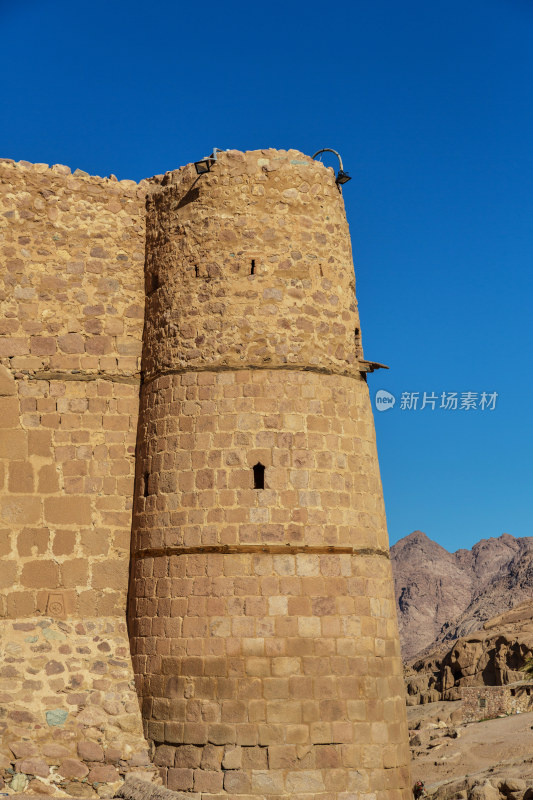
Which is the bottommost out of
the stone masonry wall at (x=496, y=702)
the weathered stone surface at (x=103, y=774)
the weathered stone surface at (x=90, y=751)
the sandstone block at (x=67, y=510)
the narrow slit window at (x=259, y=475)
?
the weathered stone surface at (x=103, y=774)

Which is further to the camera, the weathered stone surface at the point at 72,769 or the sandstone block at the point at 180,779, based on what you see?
the weathered stone surface at the point at 72,769

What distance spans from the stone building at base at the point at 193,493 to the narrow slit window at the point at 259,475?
0.03 metres

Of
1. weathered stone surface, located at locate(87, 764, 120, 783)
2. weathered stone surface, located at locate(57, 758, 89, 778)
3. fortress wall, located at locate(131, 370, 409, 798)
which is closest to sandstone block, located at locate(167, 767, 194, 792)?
fortress wall, located at locate(131, 370, 409, 798)

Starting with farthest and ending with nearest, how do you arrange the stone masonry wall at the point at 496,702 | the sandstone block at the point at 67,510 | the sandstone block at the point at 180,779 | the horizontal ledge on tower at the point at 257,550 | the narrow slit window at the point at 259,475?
the stone masonry wall at the point at 496,702 < the sandstone block at the point at 67,510 < the narrow slit window at the point at 259,475 < the horizontal ledge on tower at the point at 257,550 < the sandstone block at the point at 180,779

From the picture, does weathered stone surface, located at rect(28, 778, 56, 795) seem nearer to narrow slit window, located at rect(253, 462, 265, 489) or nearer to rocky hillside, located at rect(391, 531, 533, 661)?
narrow slit window, located at rect(253, 462, 265, 489)

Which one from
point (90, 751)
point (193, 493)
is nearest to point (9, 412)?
point (193, 493)

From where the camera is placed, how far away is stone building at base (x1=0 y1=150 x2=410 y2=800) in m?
11.2

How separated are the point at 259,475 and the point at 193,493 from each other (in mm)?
906

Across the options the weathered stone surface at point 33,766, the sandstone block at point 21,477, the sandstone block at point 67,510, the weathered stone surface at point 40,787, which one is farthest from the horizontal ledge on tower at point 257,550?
the weathered stone surface at point 40,787

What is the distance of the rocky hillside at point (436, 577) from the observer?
111456mm

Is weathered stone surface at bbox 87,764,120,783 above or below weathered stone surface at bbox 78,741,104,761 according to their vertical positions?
below

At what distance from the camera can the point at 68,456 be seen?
41.4ft

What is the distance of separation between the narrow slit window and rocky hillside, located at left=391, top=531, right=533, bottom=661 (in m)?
89.6

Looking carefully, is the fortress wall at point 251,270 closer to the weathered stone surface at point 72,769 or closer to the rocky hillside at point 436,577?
the weathered stone surface at point 72,769
